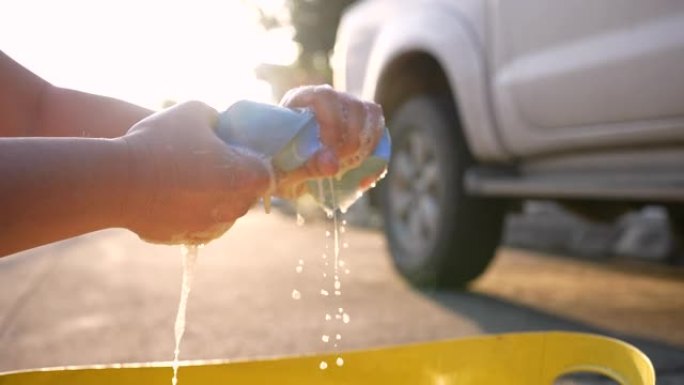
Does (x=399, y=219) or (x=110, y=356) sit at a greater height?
(x=110, y=356)

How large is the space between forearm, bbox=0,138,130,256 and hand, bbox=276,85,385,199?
0.24 metres

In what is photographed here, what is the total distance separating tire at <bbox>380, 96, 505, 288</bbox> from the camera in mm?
3695

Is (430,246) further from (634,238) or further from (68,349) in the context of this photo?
(634,238)

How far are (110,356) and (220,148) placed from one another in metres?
1.71

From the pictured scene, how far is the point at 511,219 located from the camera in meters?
7.65

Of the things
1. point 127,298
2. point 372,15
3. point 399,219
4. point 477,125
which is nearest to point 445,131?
point 477,125

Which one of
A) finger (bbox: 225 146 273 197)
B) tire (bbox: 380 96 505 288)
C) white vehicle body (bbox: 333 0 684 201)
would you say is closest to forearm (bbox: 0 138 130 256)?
finger (bbox: 225 146 273 197)

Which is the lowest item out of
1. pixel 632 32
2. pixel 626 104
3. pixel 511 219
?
pixel 511 219

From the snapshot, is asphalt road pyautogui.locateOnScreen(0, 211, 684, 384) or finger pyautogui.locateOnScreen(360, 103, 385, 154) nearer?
finger pyautogui.locateOnScreen(360, 103, 385, 154)

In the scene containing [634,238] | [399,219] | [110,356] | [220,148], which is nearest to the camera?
[220,148]

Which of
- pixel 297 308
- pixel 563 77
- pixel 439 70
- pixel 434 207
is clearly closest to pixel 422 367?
pixel 563 77

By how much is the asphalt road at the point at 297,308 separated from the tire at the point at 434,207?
0.43ft

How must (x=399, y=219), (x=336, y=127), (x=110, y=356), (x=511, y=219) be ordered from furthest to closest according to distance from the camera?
1. (x=511, y=219)
2. (x=399, y=219)
3. (x=110, y=356)
4. (x=336, y=127)

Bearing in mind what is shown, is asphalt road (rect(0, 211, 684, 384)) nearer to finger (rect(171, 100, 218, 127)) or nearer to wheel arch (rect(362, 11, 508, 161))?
wheel arch (rect(362, 11, 508, 161))
